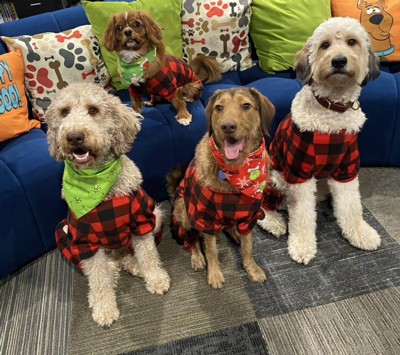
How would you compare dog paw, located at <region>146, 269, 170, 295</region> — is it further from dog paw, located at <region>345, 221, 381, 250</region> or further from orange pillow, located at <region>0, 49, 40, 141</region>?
orange pillow, located at <region>0, 49, 40, 141</region>

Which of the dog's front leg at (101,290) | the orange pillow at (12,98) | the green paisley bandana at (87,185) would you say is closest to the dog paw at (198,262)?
the dog's front leg at (101,290)

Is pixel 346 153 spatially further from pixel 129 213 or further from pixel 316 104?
pixel 129 213

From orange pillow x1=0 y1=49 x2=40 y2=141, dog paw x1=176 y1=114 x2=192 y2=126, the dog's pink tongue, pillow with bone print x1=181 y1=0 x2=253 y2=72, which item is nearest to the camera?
the dog's pink tongue

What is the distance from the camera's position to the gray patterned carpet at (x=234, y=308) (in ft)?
5.82

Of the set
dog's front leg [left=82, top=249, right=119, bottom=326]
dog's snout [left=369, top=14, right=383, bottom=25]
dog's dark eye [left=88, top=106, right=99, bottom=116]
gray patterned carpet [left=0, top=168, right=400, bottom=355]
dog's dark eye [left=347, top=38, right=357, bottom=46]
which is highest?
dog's dark eye [left=347, top=38, right=357, bottom=46]

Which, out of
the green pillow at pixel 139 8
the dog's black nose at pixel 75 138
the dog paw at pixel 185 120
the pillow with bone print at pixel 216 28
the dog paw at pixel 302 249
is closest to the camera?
the dog's black nose at pixel 75 138

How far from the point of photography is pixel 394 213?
2.37 m

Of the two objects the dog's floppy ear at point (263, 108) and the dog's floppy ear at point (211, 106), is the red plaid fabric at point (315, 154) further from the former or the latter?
the dog's floppy ear at point (211, 106)

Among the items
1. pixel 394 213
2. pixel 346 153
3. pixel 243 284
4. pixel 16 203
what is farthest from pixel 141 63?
pixel 394 213

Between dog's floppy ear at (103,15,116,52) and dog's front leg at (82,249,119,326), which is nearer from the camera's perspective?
dog's front leg at (82,249,119,326)

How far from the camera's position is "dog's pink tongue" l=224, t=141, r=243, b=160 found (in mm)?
1607

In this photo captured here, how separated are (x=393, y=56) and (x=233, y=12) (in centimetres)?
127

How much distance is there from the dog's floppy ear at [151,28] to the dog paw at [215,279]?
1358 mm

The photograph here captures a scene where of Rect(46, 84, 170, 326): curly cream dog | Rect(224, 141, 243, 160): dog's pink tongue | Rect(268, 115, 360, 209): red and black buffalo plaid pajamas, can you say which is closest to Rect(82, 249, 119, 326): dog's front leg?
Rect(46, 84, 170, 326): curly cream dog
